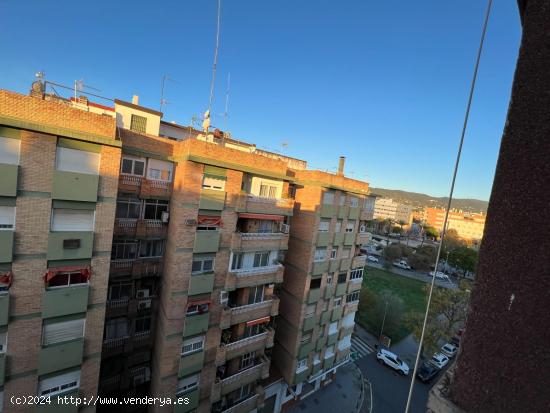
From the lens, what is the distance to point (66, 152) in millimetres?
9133

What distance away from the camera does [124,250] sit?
1248cm

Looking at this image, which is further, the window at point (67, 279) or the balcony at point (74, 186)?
the window at point (67, 279)

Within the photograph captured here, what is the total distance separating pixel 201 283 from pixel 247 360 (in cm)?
714

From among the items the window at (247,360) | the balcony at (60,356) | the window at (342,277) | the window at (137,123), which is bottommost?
the window at (247,360)

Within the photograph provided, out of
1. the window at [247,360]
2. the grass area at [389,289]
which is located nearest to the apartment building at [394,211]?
the grass area at [389,289]

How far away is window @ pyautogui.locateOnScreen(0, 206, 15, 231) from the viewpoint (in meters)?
8.41

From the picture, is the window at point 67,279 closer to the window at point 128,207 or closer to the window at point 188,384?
the window at point 128,207

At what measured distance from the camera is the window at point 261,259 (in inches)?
594

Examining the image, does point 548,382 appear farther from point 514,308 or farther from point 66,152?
point 66,152

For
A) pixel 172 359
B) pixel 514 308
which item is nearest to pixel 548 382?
pixel 514 308

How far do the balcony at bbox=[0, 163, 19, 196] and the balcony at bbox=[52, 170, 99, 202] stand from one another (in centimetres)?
95

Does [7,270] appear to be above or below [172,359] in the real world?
above

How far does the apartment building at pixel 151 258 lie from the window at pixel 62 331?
7 cm

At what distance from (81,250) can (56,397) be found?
5890 millimetres
